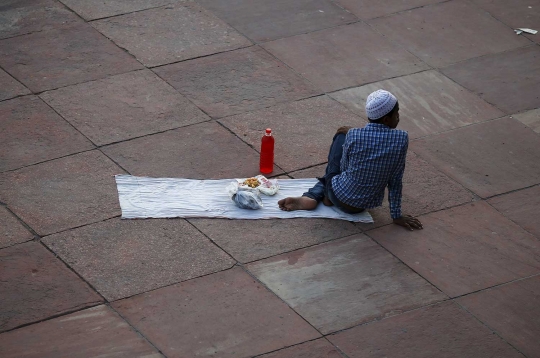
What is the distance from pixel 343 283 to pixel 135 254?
5.03ft

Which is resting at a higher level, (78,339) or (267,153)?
(267,153)

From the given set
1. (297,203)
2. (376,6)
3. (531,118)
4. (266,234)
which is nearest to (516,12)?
(376,6)

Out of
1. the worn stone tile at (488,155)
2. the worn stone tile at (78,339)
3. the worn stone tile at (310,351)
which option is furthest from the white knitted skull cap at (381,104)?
the worn stone tile at (78,339)

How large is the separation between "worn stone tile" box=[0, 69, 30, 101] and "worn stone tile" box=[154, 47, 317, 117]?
1336 mm

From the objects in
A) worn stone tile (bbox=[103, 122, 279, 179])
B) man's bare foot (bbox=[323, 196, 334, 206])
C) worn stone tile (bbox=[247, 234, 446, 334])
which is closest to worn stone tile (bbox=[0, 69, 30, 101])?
worn stone tile (bbox=[103, 122, 279, 179])

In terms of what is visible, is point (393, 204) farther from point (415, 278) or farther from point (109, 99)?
point (109, 99)

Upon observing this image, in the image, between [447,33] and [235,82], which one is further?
[447,33]

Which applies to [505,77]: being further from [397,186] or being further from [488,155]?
[397,186]

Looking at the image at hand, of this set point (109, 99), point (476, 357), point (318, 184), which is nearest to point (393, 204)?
point (318, 184)

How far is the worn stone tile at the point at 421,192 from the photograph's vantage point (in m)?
7.26

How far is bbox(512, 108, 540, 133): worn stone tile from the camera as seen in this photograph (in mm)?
8617

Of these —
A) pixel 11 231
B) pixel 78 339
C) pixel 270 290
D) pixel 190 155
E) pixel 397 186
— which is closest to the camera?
pixel 78 339

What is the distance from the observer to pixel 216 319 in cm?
596

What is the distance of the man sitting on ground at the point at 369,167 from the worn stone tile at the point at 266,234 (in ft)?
0.61
